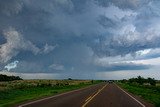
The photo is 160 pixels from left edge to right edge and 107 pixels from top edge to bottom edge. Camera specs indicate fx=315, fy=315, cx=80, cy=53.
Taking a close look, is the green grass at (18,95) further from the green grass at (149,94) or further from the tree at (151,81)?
the tree at (151,81)

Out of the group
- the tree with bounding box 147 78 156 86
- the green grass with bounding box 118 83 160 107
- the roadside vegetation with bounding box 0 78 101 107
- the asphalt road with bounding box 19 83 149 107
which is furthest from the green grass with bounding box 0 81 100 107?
the tree with bounding box 147 78 156 86

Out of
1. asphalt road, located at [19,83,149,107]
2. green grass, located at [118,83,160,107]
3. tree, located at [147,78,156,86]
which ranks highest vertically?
tree, located at [147,78,156,86]

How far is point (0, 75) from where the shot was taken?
165125mm

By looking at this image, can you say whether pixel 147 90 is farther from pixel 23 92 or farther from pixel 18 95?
pixel 18 95

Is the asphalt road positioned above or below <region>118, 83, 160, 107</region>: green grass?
below

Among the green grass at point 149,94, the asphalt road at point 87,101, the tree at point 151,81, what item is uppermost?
the tree at point 151,81

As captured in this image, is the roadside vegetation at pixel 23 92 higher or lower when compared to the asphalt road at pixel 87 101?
higher

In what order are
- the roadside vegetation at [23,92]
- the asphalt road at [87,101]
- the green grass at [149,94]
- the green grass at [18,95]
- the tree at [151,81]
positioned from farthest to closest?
1. the tree at [151,81]
2. the green grass at [149,94]
3. the roadside vegetation at [23,92]
4. the green grass at [18,95]
5. the asphalt road at [87,101]

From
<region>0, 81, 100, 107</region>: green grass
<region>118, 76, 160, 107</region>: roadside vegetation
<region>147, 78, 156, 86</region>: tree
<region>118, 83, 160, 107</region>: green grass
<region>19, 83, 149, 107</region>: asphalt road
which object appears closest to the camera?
<region>19, 83, 149, 107</region>: asphalt road

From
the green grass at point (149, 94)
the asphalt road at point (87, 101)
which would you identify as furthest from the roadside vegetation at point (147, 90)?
the asphalt road at point (87, 101)

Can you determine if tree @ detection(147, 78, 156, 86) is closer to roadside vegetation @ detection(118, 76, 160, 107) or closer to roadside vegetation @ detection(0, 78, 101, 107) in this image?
roadside vegetation @ detection(118, 76, 160, 107)

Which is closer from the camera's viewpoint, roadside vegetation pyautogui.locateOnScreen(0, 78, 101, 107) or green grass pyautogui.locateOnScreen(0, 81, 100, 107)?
green grass pyautogui.locateOnScreen(0, 81, 100, 107)

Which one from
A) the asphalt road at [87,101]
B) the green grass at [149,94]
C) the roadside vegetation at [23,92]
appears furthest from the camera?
the green grass at [149,94]

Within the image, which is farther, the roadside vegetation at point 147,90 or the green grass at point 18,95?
the roadside vegetation at point 147,90
